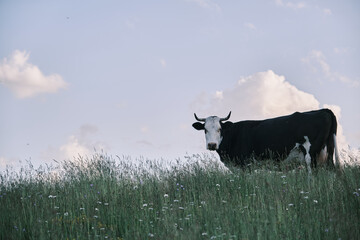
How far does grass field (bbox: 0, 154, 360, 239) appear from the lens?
5.95 metres

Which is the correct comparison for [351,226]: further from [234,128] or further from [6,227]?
[234,128]

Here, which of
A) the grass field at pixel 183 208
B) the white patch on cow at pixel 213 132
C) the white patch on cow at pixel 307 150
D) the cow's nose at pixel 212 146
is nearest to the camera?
the grass field at pixel 183 208

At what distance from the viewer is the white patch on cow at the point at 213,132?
13.2m

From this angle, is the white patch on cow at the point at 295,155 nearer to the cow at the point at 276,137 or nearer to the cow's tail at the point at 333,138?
the cow at the point at 276,137

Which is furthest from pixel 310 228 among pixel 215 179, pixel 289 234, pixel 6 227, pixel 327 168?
pixel 327 168

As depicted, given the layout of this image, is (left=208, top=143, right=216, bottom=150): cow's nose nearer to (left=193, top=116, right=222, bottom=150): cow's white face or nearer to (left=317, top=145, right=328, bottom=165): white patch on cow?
(left=193, top=116, right=222, bottom=150): cow's white face

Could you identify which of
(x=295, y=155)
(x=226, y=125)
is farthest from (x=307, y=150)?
(x=226, y=125)

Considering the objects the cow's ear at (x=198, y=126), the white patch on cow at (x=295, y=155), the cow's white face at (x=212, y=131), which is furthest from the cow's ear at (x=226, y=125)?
the white patch on cow at (x=295, y=155)

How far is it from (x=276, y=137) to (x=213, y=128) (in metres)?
2.00

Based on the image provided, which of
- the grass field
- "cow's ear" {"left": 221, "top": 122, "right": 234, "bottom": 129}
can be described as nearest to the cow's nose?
"cow's ear" {"left": 221, "top": 122, "right": 234, "bottom": 129}

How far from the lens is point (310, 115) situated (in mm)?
12156

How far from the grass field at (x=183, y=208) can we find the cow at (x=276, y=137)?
1.81 meters

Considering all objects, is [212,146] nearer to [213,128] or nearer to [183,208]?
[213,128]

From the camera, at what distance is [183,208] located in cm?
691
